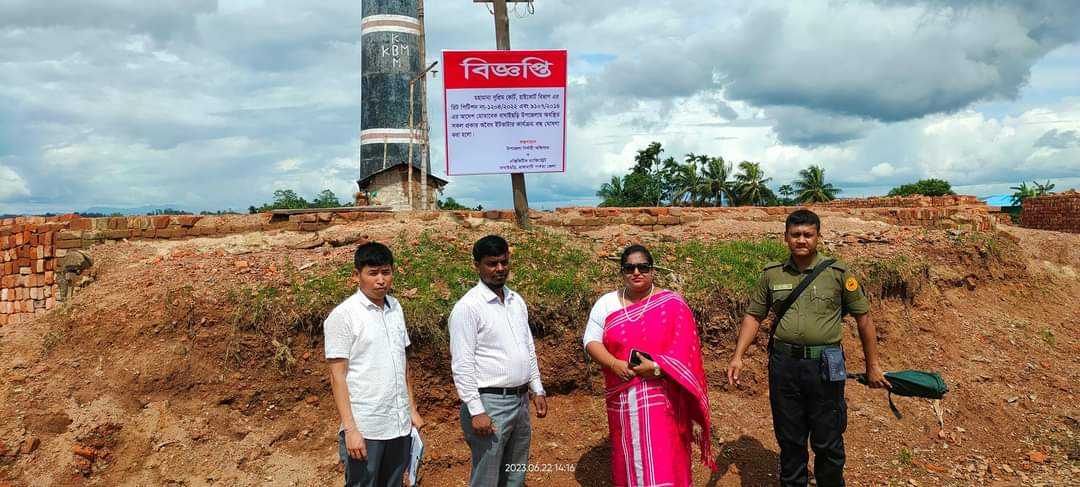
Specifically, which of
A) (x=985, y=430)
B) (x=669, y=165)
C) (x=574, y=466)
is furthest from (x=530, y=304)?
(x=669, y=165)

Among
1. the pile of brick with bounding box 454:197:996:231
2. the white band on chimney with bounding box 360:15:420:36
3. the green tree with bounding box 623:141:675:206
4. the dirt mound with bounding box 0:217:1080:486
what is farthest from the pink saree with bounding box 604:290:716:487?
the green tree with bounding box 623:141:675:206

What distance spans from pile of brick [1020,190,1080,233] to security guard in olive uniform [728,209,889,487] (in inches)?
615

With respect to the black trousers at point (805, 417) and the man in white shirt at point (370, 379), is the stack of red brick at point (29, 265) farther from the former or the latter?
the black trousers at point (805, 417)

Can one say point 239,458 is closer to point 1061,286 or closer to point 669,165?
point 1061,286

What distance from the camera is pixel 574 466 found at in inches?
173

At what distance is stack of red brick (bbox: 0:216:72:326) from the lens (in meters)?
6.77

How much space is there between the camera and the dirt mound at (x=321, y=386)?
429 cm

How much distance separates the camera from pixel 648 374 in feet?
9.54

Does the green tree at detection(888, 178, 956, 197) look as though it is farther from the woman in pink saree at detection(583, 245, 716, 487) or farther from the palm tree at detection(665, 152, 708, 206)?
the woman in pink saree at detection(583, 245, 716, 487)

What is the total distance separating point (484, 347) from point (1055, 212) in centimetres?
1775

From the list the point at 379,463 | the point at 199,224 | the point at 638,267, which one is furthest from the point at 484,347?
the point at 199,224

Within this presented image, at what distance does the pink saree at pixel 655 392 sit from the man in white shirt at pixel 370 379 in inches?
40.0

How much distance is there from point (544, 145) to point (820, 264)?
3768 millimetres

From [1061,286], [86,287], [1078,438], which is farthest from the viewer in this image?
[1061,286]
